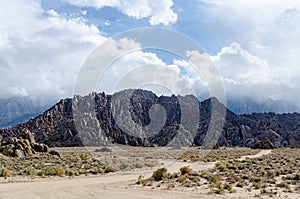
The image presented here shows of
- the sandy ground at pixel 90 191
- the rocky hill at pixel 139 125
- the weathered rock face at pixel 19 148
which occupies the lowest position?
the sandy ground at pixel 90 191

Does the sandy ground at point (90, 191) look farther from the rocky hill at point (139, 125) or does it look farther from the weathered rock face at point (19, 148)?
the rocky hill at point (139, 125)

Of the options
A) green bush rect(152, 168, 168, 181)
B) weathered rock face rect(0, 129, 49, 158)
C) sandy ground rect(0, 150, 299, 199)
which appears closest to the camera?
sandy ground rect(0, 150, 299, 199)

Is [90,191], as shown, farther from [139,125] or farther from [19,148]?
[139,125]

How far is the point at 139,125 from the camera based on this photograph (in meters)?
100

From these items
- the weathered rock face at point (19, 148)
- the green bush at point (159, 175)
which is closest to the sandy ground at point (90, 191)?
the green bush at point (159, 175)

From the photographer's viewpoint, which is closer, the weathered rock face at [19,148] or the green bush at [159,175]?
the green bush at [159,175]

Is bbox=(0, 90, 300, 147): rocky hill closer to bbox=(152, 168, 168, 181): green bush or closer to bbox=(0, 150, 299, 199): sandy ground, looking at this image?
bbox=(152, 168, 168, 181): green bush

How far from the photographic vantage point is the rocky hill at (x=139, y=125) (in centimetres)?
9525

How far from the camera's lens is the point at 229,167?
105ft

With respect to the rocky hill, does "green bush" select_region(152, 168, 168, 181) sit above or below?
below

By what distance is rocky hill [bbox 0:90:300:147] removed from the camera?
95250 millimetres

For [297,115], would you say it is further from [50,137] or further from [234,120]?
[50,137]

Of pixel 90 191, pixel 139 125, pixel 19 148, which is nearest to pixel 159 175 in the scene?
pixel 90 191

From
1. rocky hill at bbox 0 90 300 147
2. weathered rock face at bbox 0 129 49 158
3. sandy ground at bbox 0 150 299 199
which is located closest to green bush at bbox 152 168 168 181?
sandy ground at bbox 0 150 299 199
